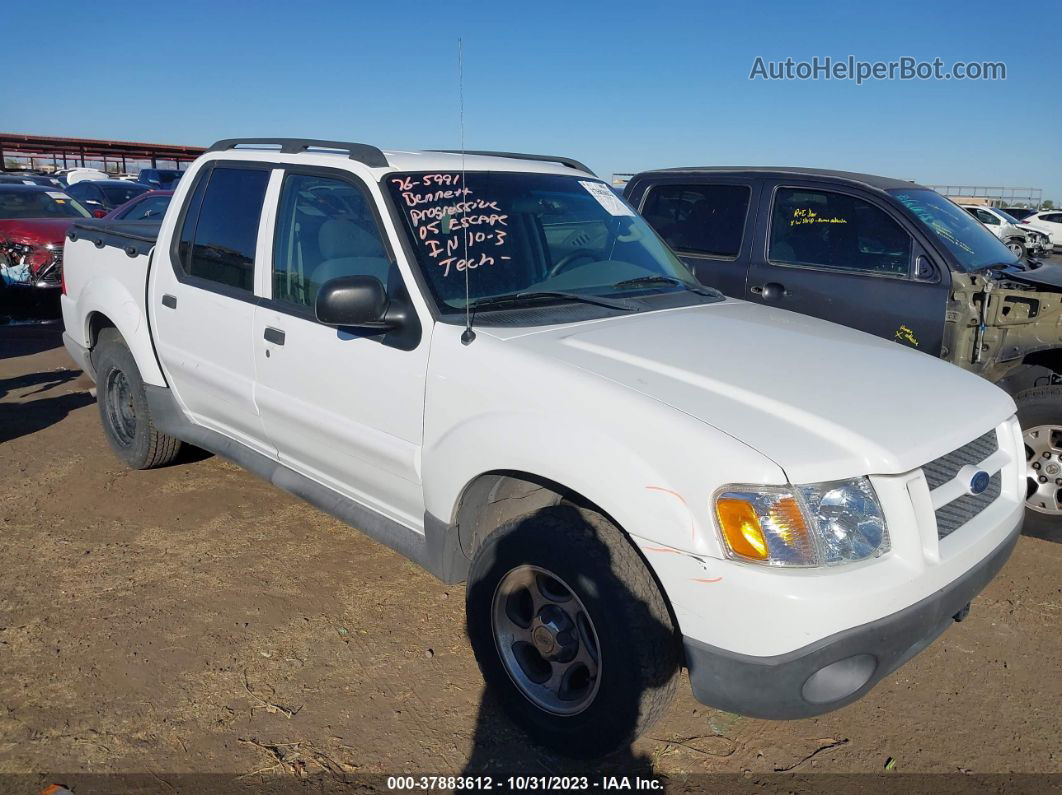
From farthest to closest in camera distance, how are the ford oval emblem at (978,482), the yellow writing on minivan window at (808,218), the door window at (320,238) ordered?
the yellow writing on minivan window at (808,218) < the door window at (320,238) < the ford oval emblem at (978,482)

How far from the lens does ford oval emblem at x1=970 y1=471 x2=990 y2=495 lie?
261 centimetres

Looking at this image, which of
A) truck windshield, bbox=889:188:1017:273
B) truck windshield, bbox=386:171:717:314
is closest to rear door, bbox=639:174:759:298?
truck windshield, bbox=889:188:1017:273

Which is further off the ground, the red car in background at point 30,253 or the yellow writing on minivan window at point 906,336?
the red car in background at point 30,253

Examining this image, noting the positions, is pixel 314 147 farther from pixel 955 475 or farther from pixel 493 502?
pixel 955 475

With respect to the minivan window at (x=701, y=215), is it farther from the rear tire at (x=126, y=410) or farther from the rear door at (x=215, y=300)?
the rear tire at (x=126, y=410)

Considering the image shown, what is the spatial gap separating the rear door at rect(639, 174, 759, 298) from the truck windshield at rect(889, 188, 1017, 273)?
39.0 inches

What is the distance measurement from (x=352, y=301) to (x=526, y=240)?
3.11ft

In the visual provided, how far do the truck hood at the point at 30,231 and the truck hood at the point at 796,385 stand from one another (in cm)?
984

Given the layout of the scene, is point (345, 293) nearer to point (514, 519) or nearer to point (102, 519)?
point (514, 519)

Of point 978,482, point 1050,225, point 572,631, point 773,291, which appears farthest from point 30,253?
point 1050,225

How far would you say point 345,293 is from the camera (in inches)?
113

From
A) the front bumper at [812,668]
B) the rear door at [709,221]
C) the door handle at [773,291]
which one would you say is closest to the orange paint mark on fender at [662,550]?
the front bumper at [812,668]

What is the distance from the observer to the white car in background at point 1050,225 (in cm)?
2497

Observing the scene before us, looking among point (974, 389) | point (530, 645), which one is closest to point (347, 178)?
point (530, 645)
